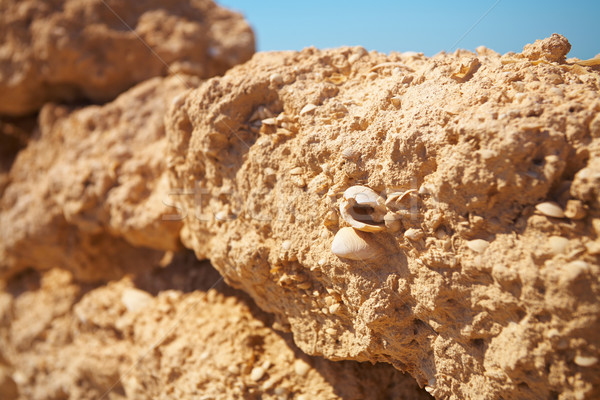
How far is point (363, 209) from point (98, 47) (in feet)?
7.23

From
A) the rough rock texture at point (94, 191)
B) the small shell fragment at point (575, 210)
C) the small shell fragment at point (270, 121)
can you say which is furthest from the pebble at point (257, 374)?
the small shell fragment at point (575, 210)

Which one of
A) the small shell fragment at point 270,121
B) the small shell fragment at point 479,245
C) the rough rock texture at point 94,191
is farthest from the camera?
the rough rock texture at point 94,191

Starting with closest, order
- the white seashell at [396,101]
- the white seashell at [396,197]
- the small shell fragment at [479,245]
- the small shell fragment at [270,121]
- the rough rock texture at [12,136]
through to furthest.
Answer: the small shell fragment at [479,245], the white seashell at [396,197], the white seashell at [396,101], the small shell fragment at [270,121], the rough rock texture at [12,136]

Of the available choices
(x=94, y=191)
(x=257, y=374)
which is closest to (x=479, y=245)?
(x=257, y=374)

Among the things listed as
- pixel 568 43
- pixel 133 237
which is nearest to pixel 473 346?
pixel 568 43

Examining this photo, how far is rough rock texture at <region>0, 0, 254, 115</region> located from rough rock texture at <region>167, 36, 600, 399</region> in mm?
1269

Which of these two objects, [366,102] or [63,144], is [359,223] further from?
[63,144]

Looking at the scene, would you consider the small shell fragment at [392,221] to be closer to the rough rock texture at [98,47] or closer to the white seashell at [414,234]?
the white seashell at [414,234]

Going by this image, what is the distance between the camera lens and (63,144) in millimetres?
2592

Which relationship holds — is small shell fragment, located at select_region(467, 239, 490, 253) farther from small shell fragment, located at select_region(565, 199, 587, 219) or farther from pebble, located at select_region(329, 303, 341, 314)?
pebble, located at select_region(329, 303, 341, 314)

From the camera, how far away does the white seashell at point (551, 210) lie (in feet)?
2.99

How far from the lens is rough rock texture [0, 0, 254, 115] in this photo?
8.39 feet

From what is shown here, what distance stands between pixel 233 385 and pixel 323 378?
32cm

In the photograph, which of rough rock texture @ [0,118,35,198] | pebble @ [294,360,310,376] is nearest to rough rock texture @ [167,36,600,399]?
pebble @ [294,360,310,376]
